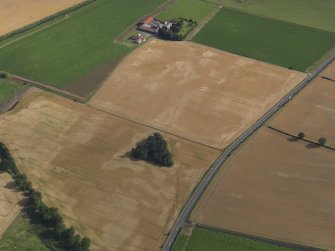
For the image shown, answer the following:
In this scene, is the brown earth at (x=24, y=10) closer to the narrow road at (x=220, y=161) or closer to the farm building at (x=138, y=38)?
the farm building at (x=138, y=38)

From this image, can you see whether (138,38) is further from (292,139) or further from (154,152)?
(292,139)

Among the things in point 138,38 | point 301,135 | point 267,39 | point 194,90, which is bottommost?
point 301,135

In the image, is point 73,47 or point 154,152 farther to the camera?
point 73,47

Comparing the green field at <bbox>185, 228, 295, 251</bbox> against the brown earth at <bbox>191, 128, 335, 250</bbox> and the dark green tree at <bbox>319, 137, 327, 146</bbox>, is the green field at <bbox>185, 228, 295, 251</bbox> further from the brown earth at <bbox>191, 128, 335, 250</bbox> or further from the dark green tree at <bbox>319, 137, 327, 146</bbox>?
the dark green tree at <bbox>319, 137, 327, 146</bbox>

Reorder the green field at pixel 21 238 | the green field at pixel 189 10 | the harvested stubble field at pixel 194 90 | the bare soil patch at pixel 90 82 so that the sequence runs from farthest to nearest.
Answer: the green field at pixel 189 10
the bare soil patch at pixel 90 82
the harvested stubble field at pixel 194 90
the green field at pixel 21 238

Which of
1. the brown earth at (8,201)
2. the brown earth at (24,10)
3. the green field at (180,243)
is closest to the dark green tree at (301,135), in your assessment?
the green field at (180,243)

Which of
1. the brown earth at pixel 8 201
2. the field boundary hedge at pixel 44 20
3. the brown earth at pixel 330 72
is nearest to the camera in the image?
the brown earth at pixel 8 201

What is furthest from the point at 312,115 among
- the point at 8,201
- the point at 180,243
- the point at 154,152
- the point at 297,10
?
the point at 8,201

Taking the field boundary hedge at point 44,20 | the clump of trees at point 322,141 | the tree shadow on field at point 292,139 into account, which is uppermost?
the field boundary hedge at point 44,20
